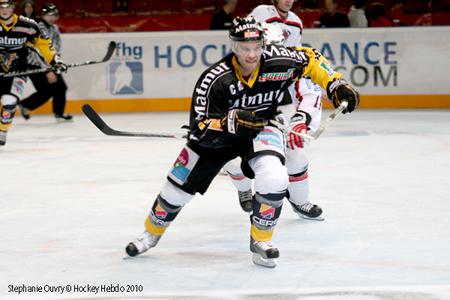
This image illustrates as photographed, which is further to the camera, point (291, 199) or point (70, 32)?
point (70, 32)

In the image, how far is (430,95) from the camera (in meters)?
10.8

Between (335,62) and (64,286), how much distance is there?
7.49m

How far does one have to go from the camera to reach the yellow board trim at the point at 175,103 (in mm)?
10852

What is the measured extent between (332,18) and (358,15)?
318 mm

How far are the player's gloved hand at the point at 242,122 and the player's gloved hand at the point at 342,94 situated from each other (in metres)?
0.48

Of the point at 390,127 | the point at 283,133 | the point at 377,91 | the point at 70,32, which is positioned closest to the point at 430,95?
the point at 377,91

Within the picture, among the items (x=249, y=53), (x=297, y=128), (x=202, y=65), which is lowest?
(x=202, y=65)

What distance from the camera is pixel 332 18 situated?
1098 cm

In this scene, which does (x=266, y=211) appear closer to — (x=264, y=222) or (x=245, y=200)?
(x=264, y=222)

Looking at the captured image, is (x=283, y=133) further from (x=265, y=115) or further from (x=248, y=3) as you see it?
(x=248, y=3)

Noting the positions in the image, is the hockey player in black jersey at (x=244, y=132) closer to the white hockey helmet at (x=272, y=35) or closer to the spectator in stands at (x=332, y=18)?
the white hockey helmet at (x=272, y=35)

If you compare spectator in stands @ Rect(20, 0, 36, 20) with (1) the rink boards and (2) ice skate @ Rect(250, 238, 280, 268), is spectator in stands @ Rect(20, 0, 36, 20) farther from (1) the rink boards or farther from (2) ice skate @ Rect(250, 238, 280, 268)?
(2) ice skate @ Rect(250, 238, 280, 268)

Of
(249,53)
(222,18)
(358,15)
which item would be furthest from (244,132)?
(358,15)

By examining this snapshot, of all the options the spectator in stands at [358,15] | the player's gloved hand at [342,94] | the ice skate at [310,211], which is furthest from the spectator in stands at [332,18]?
the player's gloved hand at [342,94]
